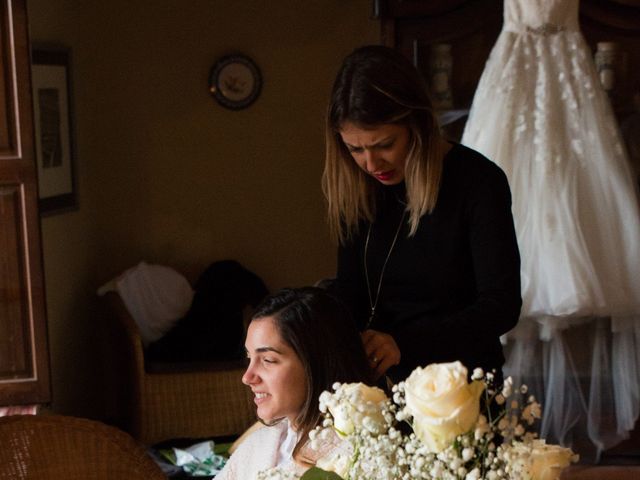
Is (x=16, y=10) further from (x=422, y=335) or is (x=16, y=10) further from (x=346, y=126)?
(x=422, y=335)

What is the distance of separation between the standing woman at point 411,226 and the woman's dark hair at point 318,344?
0.22 ft

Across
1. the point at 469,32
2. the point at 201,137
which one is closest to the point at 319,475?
the point at 469,32

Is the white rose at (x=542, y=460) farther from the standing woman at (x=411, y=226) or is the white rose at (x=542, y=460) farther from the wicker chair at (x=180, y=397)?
the wicker chair at (x=180, y=397)

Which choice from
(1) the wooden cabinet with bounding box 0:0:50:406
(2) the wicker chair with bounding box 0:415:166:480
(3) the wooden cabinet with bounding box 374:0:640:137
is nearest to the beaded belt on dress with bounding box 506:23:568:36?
(3) the wooden cabinet with bounding box 374:0:640:137

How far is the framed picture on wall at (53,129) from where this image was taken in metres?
4.11

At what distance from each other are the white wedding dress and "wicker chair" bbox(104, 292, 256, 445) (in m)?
1.15

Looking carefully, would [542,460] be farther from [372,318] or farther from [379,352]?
[372,318]

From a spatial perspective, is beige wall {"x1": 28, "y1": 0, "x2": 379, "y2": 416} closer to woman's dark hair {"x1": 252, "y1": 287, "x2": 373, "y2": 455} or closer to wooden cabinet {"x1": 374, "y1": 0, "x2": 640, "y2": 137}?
wooden cabinet {"x1": 374, "y1": 0, "x2": 640, "y2": 137}

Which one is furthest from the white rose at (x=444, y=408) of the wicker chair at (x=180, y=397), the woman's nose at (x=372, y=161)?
the wicker chair at (x=180, y=397)

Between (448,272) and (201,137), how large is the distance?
10.1 ft

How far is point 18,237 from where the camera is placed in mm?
3404

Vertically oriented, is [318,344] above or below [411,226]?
below

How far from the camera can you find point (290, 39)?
4.93 m

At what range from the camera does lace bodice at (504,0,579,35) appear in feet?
12.4
